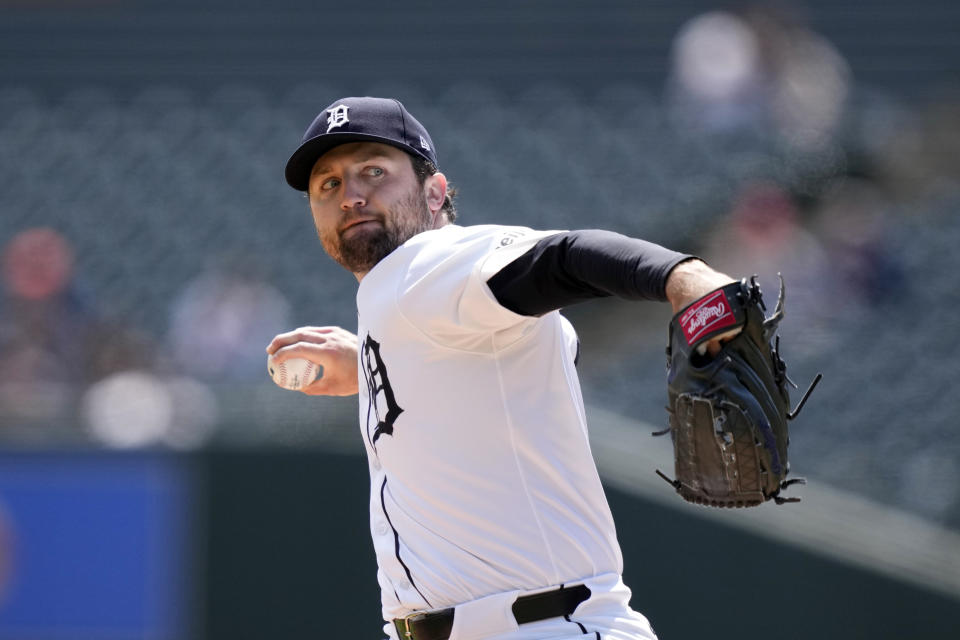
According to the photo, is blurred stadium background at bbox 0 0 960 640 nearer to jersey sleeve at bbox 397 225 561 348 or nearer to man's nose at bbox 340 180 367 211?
man's nose at bbox 340 180 367 211

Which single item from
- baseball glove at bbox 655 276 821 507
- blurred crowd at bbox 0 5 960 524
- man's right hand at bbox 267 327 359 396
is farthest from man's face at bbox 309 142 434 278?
blurred crowd at bbox 0 5 960 524

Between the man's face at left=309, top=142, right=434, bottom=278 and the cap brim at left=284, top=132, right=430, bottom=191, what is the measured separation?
0.02 meters

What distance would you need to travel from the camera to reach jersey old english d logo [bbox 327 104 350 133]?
A: 262cm

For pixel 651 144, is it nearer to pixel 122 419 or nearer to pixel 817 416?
pixel 817 416

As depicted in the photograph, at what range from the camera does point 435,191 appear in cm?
282

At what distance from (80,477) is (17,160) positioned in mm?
2854

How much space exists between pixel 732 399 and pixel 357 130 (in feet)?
3.65

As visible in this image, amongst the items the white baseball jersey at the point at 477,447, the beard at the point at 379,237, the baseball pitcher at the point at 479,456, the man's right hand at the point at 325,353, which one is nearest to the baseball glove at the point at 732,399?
the baseball pitcher at the point at 479,456

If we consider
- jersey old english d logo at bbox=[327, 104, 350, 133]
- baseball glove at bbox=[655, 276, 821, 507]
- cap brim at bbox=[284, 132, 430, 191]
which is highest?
jersey old english d logo at bbox=[327, 104, 350, 133]

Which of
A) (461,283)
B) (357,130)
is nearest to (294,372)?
(357,130)

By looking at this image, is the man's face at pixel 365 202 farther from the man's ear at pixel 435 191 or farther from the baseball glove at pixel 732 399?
the baseball glove at pixel 732 399

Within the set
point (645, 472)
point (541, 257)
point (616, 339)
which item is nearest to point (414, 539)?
point (541, 257)

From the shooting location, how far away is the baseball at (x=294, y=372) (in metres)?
2.90

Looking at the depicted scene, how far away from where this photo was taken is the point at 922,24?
8086mm
